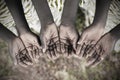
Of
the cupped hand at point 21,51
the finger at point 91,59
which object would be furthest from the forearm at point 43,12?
the finger at point 91,59

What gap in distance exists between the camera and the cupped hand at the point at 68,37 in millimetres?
1172

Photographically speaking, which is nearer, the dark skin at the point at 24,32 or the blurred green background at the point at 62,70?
the dark skin at the point at 24,32

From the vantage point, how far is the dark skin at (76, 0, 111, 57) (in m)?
1.18

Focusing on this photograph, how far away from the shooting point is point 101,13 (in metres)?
1.18

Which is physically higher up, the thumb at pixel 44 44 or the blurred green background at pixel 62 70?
the thumb at pixel 44 44

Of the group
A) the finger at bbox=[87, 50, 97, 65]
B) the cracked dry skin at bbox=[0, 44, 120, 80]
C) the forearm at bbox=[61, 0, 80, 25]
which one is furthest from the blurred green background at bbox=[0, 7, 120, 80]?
the forearm at bbox=[61, 0, 80, 25]

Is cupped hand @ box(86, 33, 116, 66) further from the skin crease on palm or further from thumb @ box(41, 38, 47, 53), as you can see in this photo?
thumb @ box(41, 38, 47, 53)

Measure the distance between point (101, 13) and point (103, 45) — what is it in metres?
0.13

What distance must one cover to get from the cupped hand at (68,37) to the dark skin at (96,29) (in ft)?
0.08

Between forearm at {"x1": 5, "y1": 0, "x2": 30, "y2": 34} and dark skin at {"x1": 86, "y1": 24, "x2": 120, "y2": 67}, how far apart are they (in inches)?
11.0

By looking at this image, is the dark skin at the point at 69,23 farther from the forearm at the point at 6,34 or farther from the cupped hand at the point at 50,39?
the forearm at the point at 6,34

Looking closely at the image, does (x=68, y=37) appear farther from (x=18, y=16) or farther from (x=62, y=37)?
(x=18, y=16)

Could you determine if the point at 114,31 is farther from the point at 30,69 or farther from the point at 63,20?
the point at 30,69

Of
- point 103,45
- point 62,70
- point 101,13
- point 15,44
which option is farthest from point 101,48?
point 15,44
